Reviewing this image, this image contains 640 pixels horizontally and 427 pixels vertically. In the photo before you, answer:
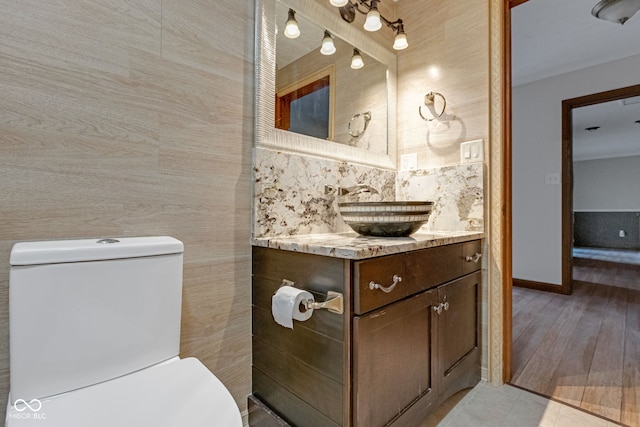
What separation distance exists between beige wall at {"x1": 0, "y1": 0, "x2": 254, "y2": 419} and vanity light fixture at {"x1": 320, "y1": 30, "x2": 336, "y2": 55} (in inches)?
17.8

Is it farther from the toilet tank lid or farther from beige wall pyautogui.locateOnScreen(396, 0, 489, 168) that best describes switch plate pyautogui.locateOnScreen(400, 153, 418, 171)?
the toilet tank lid

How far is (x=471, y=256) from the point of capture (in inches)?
60.9

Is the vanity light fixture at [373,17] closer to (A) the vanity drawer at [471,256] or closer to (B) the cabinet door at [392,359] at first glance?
(A) the vanity drawer at [471,256]

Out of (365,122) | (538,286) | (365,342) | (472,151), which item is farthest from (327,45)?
(538,286)

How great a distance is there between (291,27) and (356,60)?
472 mm

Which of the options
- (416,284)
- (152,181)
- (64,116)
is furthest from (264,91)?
(416,284)

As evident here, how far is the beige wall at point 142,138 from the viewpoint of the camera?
868mm

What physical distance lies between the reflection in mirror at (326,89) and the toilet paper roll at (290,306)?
2.49 feet

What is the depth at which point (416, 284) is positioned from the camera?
47.2 inches

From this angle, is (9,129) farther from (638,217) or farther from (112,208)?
(638,217)

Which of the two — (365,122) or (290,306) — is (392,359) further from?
(365,122)
